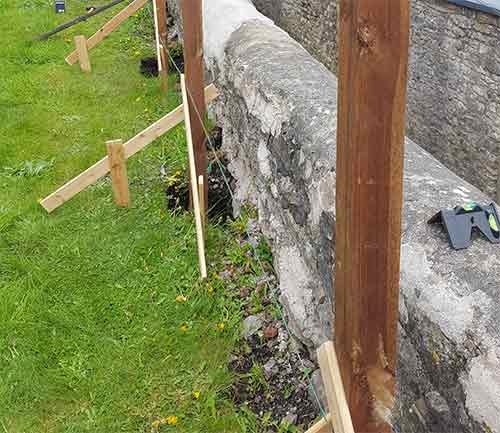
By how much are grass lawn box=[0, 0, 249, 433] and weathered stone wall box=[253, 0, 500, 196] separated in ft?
9.10

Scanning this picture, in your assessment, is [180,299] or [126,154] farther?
[126,154]

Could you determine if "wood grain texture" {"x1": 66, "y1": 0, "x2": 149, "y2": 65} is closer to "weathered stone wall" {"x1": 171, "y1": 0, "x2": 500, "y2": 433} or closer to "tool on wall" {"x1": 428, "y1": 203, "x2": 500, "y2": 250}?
"weathered stone wall" {"x1": 171, "y1": 0, "x2": 500, "y2": 433}

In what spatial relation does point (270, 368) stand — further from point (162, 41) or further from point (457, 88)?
point (162, 41)

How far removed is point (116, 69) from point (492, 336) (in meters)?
7.25

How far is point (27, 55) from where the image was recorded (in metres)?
8.59

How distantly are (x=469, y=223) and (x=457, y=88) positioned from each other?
14.6 feet

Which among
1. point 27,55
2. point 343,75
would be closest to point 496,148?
point 343,75

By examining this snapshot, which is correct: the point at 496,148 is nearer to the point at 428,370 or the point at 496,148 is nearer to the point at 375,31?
the point at 428,370

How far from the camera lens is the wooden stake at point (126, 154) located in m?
4.56

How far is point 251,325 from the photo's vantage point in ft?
11.7

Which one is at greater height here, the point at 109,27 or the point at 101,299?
the point at 109,27

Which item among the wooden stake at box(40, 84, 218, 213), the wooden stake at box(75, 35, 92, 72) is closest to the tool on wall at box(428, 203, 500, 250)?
the wooden stake at box(40, 84, 218, 213)

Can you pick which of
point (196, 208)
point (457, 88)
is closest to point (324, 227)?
point (196, 208)

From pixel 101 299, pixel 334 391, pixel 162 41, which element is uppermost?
pixel 334 391
